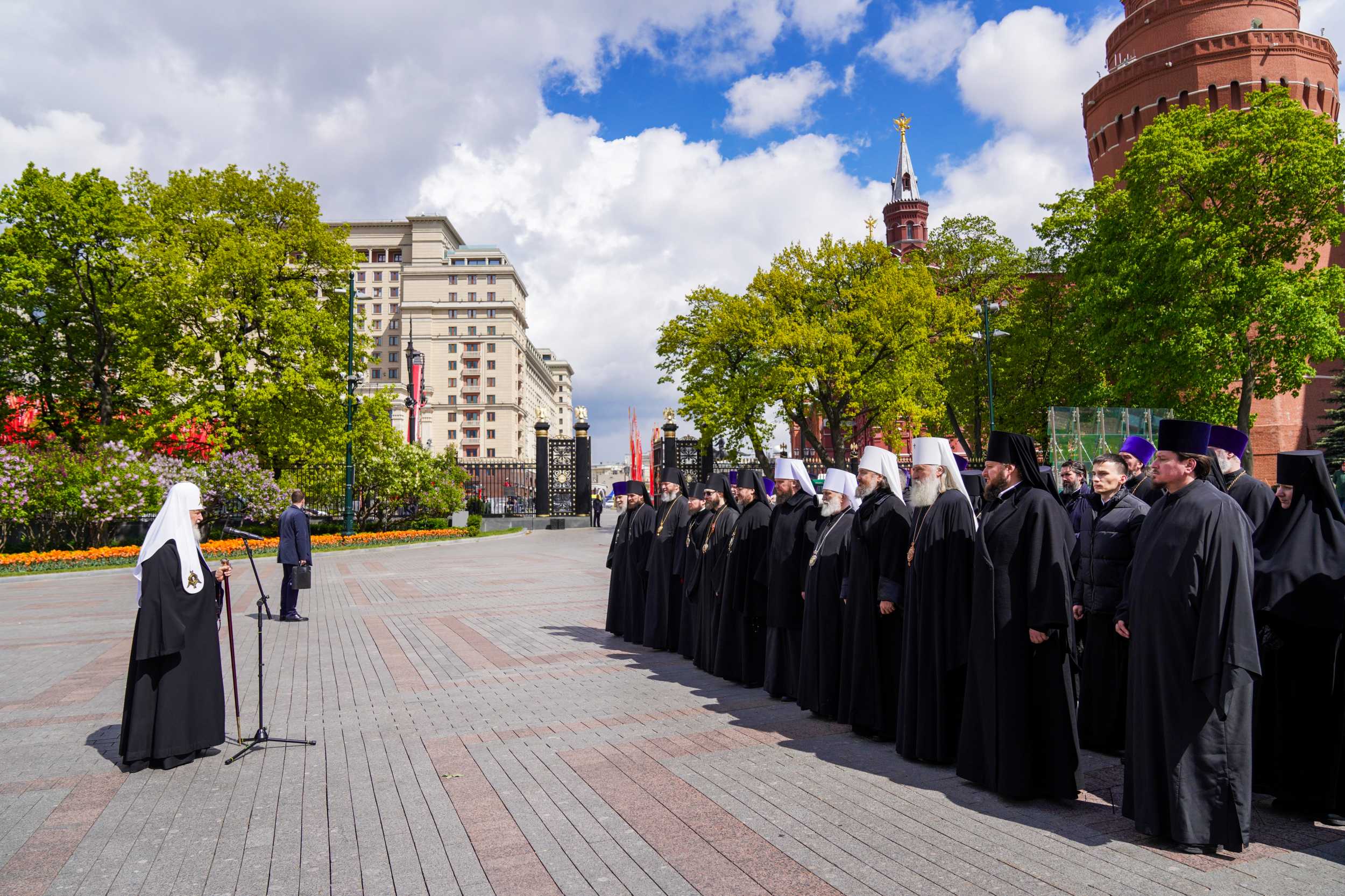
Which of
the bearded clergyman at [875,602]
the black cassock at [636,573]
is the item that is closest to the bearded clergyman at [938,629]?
the bearded clergyman at [875,602]

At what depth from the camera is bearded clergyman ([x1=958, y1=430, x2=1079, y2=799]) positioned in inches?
209

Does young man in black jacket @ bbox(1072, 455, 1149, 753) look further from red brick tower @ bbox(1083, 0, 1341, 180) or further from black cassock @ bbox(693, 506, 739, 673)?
red brick tower @ bbox(1083, 0, 1341, 180)

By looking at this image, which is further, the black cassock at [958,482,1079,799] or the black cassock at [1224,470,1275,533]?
the black cassock at [1224,470,1275,533]

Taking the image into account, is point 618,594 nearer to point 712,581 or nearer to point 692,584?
point 692,584

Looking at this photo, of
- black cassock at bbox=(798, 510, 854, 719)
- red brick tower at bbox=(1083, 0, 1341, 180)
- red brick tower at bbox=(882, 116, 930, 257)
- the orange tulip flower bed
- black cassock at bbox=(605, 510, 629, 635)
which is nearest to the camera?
black cassock at bbox=(798, 510, 854, 719)

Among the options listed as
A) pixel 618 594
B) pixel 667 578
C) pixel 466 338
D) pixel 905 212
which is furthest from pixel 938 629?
pixel 466 338

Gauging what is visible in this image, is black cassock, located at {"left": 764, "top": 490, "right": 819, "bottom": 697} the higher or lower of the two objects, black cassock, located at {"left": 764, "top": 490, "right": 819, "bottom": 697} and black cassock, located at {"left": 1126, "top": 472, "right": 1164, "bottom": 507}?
the lower

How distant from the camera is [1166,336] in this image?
30141 mm

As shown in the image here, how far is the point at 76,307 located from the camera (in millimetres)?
31141

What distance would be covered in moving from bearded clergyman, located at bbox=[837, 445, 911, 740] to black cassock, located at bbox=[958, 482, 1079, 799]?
42.8 inches

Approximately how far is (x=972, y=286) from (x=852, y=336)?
1383 centimetres

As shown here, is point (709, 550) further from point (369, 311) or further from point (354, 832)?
point (369, 311)

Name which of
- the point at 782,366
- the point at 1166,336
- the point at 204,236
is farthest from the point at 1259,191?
the point at 204,236

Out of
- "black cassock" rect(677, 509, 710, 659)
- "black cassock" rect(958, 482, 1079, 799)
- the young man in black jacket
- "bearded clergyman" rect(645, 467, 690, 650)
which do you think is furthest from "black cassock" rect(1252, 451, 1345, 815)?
"bearded clergyman" rect(645, 467, 690, 650)
